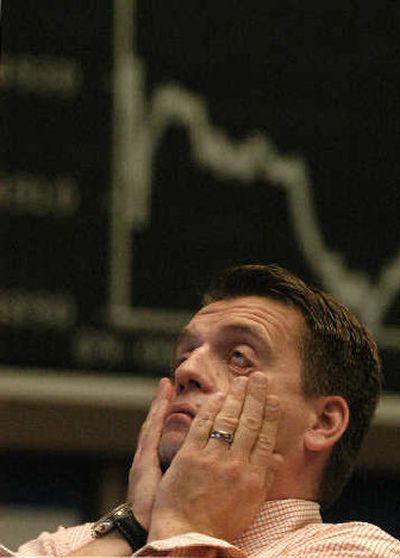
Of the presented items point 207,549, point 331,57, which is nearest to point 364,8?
point 331,57

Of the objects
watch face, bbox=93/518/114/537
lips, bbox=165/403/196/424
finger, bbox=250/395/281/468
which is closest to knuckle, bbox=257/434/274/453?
finger, bbox=250/395/281/468

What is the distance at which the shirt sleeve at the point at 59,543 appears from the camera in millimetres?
2219

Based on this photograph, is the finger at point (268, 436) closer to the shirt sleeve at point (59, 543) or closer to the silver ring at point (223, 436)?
the silver ring at point (223, 436)

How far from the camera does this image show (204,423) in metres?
2.10

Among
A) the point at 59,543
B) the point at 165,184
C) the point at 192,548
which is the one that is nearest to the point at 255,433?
the point at 192,548

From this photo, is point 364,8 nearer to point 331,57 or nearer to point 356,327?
point 331,57

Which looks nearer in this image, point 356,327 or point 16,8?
point 356,327

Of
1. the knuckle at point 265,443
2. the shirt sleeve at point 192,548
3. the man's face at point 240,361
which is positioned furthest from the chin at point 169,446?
the shirt sleeve at point 192,548

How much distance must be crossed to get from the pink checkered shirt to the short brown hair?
0.32 feet

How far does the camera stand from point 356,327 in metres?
2.27

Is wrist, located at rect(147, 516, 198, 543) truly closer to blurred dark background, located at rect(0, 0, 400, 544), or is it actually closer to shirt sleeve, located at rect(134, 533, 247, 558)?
shirt sleeve, located at rect(134, 533, 247, 558)

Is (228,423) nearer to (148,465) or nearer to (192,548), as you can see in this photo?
(148,465)

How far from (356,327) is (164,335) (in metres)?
0.73

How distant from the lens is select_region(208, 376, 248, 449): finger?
6.91ft
